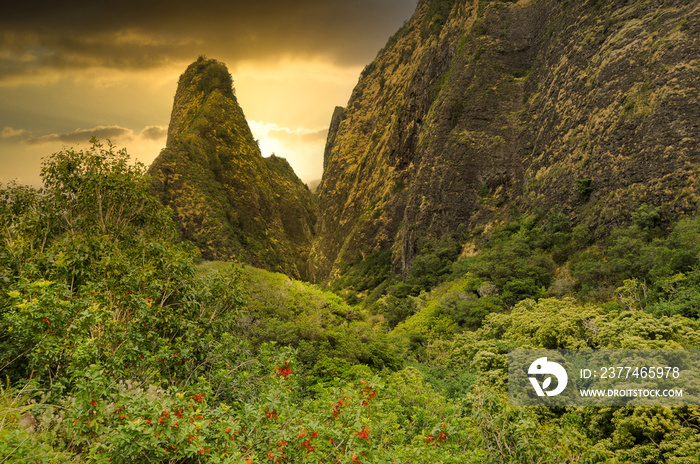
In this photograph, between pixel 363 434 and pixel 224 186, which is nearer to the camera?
pixel 363 434

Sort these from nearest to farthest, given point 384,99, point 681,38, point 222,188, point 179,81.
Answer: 1. point 681,38
2. point 222,188
3. point 384,99
4. point 179,81

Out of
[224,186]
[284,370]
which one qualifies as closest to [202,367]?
[284,370]

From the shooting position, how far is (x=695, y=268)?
17594 mm

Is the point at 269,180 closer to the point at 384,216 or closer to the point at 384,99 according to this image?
the point at 384,99

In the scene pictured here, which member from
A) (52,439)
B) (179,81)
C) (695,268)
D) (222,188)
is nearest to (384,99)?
(222,188)

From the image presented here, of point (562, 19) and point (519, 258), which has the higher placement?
point (562, 19)

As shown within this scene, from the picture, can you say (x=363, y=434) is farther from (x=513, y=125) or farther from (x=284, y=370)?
(x=513, y=125)

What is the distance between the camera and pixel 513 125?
162 feet

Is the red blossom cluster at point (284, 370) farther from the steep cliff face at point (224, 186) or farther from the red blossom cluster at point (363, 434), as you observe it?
the steep cliff face at point (224, 186)

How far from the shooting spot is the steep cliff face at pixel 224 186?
2606 inches

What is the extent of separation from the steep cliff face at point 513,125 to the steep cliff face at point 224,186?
11.4m

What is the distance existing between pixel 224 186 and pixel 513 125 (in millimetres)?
58351

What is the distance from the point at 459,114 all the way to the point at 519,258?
97.4ft

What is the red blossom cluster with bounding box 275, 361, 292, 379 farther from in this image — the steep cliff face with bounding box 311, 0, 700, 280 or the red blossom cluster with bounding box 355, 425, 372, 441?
the steep cliff face with bounding box 311, 0, 700, 280
